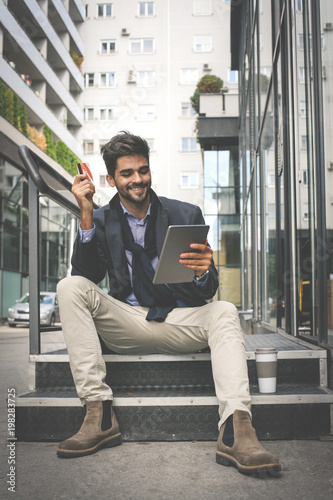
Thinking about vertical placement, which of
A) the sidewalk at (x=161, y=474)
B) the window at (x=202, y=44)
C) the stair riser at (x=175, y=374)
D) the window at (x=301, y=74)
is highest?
the window at (x=202, y=44)

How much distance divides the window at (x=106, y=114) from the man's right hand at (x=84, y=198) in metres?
29.2

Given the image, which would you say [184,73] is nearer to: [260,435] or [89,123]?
[89,123]

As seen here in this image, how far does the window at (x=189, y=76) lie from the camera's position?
29797mm

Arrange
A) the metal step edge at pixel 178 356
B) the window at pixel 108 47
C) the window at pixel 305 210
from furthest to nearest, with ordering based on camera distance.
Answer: the window at pixel 108 47 < the window at pixel 305 210 < the metal step edge at pixel 178 356

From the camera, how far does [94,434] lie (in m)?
2.12

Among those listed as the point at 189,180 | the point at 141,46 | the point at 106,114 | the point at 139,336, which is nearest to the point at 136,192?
the point at 139,336

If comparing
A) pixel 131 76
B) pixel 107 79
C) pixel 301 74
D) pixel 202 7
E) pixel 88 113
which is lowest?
pixel 301 74

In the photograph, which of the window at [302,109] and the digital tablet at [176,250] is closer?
the digital tablet at [176,250]

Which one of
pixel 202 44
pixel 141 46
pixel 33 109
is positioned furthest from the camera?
pixel 141 46

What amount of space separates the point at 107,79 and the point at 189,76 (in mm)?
4940

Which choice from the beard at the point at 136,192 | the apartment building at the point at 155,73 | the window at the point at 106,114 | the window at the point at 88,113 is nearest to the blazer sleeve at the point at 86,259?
the beard at the point at 136,192

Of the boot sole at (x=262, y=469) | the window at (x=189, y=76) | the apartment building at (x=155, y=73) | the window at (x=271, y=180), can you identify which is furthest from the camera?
the window at (x=189, y=76)

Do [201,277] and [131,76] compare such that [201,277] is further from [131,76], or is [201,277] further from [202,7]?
[131,76]

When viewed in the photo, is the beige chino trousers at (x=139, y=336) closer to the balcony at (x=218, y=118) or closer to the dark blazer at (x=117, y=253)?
the dark blazer at (x=117, y=253)
